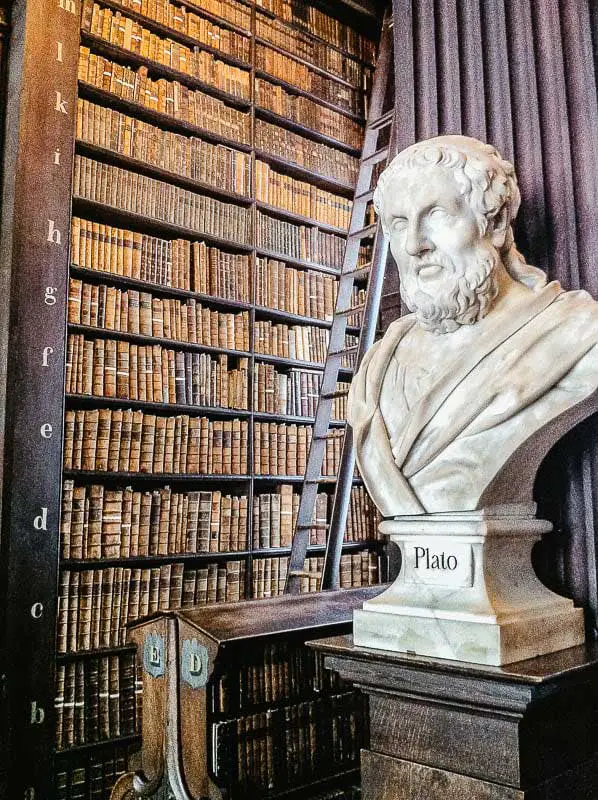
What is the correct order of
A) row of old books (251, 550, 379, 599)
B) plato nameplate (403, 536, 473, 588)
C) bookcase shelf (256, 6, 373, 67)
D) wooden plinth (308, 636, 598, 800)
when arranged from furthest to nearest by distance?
bookcase shelf (256, 6, 373, 67) → row of old books (251, 550, 379, 599) → plato nameplate (403, 536, 473, 588) → wooden plinth (308, 636, 598, 800)

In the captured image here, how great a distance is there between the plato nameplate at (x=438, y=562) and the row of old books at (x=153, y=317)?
186 cm

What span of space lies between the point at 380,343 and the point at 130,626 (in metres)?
1.10

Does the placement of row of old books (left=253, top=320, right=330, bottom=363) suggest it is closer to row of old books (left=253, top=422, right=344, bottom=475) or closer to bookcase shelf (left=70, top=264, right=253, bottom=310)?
bookcase shelf (left=70, top=264, right=253, bottom=310)

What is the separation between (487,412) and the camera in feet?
3.83

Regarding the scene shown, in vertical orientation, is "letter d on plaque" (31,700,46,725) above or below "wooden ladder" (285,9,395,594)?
below

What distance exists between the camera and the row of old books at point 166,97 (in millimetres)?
2859

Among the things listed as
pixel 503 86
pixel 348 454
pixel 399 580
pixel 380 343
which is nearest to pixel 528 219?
pixel 503 86

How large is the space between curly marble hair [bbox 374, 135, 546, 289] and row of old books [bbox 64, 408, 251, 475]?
1.75 metres

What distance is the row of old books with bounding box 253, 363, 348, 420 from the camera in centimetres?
327

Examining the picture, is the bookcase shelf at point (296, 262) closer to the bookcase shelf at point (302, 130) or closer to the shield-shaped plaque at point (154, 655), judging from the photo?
the bookcase shelf at point (302, 130)

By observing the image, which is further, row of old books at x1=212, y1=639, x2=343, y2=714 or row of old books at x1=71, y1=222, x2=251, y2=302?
row of old books at x1=71, y1=222, x2=251, y2=302

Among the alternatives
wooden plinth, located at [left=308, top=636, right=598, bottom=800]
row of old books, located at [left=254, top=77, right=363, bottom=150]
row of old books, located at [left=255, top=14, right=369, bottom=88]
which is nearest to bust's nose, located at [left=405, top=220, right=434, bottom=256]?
wooden plinth, located at [left=308, top=636, right=598, bottom=800]

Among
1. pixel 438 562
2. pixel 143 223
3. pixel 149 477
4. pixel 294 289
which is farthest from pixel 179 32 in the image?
pixel 438 562

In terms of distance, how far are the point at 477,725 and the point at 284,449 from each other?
2.23m
